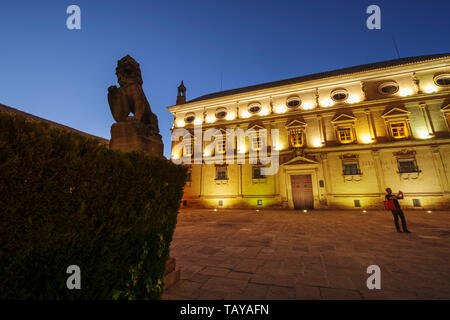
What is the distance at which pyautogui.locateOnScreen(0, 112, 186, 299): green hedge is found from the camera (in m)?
1.19

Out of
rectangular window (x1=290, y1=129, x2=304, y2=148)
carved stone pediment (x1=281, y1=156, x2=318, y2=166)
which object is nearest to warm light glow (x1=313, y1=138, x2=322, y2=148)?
rectangular window (x1=290, y1=129, x2=304, y2=148)

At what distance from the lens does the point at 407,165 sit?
564 inches

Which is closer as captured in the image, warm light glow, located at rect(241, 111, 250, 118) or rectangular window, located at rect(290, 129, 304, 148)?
rectangular window, located at rect(290, 129, 304, 148)

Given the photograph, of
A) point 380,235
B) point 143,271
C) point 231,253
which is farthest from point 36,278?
point 380,235

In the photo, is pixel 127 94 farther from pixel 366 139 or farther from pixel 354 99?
pixel 354 99

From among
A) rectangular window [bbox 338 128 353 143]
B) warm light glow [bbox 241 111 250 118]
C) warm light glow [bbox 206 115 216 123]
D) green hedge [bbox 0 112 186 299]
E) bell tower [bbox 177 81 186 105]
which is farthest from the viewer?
bell tower [bbox 177 81 186 105]

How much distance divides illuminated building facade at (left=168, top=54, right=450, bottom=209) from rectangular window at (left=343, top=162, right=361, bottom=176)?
8cm

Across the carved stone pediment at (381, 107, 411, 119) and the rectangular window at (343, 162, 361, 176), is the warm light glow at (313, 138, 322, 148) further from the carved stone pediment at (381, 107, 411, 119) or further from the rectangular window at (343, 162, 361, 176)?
the carved stone pediment at (381, 107, 411, 119)

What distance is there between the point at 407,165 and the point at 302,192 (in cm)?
835

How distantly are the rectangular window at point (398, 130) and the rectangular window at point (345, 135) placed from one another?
3104mm

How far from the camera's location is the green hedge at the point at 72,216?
1188 mm

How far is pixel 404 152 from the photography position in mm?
14398
